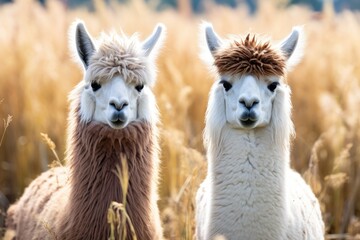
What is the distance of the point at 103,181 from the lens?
484 centimetres

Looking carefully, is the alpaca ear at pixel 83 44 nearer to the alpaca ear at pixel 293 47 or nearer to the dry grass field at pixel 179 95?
the alpaca ear at pixel 293 47

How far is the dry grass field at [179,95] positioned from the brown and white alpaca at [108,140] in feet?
3.81

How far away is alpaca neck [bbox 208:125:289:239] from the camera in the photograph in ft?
14.9

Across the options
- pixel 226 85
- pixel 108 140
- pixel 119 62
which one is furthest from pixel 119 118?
pixel 226 85

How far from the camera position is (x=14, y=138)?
25.4 feet

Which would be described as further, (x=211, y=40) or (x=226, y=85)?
(x=211, y=40)

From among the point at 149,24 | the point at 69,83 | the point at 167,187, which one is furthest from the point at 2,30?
the point at 167,187

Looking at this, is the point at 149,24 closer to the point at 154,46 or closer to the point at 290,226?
the point at 154,46

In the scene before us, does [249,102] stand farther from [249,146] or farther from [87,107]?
[87,107]

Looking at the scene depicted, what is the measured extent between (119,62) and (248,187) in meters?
1.07

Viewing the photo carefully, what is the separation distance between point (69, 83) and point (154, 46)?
3.00 m

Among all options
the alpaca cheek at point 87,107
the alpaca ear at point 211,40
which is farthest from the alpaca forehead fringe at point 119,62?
the alpaca ear at point 211,40

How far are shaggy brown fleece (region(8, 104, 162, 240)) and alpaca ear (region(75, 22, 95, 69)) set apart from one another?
0.35 m

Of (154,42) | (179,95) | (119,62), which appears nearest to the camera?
(119,62)
